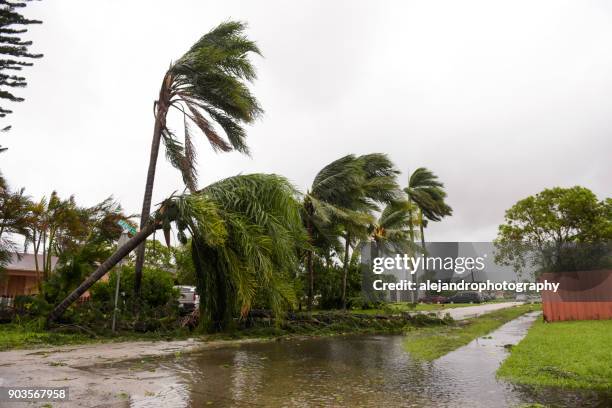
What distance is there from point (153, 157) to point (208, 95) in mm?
2425

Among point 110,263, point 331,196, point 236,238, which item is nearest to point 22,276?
point 331,196

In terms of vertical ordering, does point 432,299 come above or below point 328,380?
below

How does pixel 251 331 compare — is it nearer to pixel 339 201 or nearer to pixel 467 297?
pixel 339 201

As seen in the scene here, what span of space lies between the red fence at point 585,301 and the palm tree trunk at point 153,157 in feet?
48.0

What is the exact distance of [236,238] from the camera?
10.5 meters

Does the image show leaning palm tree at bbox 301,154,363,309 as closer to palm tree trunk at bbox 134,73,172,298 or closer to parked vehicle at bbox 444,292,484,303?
palm tree trunk at bbox 134,73,172,298

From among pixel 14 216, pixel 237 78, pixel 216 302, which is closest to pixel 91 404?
pixel 216 302

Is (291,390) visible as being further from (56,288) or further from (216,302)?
(56,288)

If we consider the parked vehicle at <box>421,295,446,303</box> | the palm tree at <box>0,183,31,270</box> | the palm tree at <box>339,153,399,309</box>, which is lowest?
the parked vehicle at <box>421,295,446,303</box>

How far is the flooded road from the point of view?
214 inches

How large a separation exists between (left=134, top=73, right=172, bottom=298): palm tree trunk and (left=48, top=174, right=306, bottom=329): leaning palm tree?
6.60ft

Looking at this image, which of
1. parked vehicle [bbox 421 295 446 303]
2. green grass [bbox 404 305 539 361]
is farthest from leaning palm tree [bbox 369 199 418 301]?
parked vehicle [bbox 421 295 446 303]

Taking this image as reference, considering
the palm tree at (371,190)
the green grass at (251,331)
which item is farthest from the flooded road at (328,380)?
the palm tree at (371,190)

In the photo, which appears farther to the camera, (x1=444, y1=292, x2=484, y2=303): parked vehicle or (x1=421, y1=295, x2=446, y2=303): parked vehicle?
(x1=421, y1=295, x2=446, y2=303): parked vehicle
